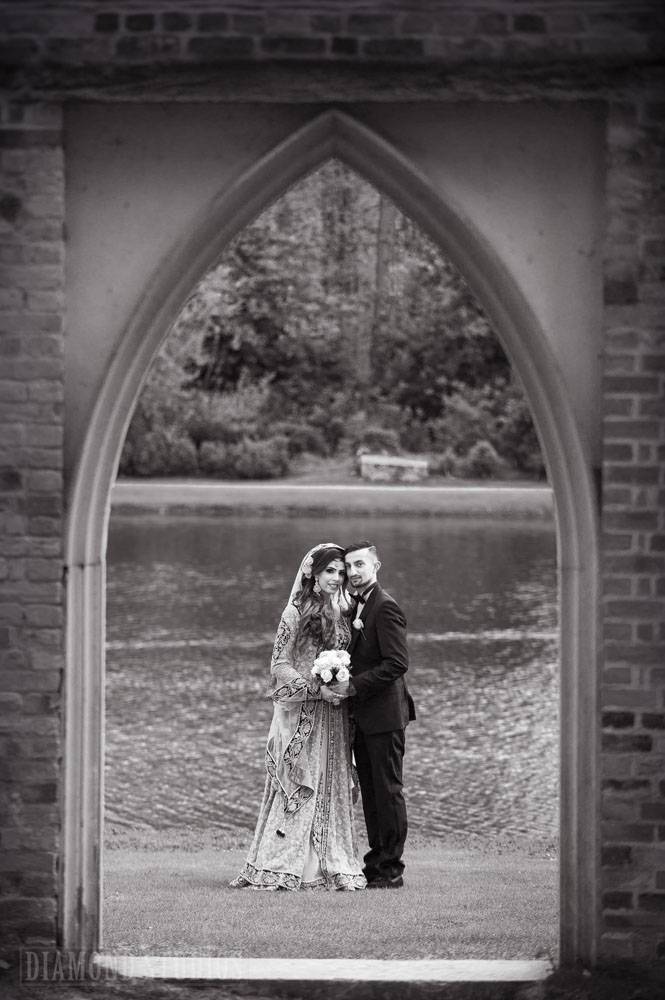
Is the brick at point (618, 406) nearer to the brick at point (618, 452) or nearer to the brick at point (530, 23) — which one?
the brick at point (618, 452)

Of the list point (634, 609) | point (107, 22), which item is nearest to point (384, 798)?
point (634, 609)

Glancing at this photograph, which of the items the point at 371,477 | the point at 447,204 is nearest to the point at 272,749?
the point at 447,204

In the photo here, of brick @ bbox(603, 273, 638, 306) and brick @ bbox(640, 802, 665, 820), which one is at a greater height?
brick @ bbox(603, 273, 638, 306)

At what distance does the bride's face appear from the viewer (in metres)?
6.40

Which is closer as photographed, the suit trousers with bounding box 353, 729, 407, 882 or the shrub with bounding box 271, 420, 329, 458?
the suit trousers with bounding box 353, 729, 407, 882

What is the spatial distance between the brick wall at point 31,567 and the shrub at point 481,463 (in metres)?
22.7

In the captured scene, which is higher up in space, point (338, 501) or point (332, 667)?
point (338, 501)

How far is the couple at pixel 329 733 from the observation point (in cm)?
643

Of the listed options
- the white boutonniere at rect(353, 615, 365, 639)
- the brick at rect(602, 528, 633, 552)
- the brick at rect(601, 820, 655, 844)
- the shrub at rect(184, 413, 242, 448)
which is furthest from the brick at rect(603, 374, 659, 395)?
the shrub at rect(184, 413, 242, 448)

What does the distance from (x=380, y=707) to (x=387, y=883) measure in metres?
0.80

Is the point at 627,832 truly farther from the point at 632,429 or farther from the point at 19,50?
the point at 19,50

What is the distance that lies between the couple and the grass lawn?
0.15 m

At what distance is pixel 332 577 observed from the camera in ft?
21.0

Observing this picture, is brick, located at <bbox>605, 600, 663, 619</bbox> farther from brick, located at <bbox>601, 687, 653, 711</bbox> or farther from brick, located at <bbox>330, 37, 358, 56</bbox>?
brick, located at <bbox>330, 37, 358, 56</bbox>
